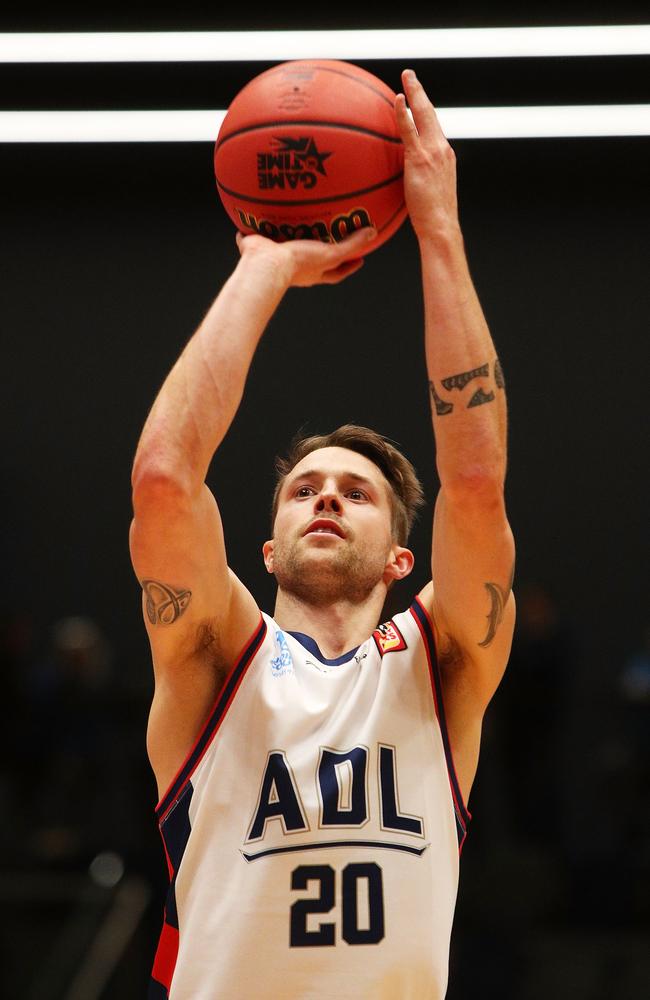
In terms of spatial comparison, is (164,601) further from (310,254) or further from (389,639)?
(310,254)

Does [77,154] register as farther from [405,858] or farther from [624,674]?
[405,858]

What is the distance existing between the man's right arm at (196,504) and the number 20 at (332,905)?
0.42 meters

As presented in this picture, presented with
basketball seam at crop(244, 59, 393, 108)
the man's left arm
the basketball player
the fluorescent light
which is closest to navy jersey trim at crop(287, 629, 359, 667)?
the basketball player

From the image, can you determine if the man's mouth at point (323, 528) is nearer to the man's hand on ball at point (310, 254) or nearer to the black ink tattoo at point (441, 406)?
the black ink tattoo at point (441, 406)

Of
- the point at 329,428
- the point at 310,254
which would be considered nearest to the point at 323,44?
the point at 329,428

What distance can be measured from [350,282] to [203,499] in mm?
6521

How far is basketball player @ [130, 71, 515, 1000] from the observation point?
2.48 metres

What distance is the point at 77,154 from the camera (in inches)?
334

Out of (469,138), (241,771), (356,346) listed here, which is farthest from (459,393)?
(356,346)

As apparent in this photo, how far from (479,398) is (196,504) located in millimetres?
666

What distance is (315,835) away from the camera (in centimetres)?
254

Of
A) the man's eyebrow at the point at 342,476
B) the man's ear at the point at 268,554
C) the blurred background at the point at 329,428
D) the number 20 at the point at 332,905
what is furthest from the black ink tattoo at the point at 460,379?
the blurred background at the point at 329,428

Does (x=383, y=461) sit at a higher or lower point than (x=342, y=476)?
higher

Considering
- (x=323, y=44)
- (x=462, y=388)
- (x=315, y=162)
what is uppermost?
(x=323, y=44)
